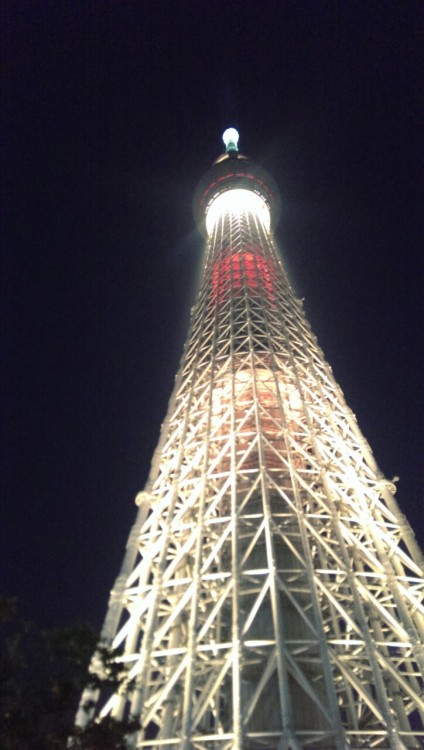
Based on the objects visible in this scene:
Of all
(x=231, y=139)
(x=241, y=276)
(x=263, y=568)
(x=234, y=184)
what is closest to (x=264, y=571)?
(x=263, y=568)

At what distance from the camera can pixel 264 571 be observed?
15.4 metres

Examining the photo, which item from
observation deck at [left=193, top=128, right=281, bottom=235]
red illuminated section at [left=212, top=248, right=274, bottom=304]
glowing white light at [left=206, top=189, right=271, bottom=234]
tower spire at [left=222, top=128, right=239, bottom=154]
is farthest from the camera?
tower spire at [left=222, top=128, right=239, bottom=154]

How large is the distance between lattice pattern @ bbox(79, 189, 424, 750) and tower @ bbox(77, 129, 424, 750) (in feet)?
0.22

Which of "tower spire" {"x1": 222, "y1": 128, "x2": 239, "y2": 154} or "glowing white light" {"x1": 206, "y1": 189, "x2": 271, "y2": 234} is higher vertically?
"tower spire" {"x1": 222, "y1": 128, "x2": 239, "y2": 154}

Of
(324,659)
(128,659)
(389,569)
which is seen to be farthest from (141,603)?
(389,569)

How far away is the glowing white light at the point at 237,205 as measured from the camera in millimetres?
44938

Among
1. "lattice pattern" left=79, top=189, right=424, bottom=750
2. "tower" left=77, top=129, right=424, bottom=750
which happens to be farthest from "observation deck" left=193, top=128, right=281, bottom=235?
"lattice pattern" left=79, top=189, right=424, bottom=750

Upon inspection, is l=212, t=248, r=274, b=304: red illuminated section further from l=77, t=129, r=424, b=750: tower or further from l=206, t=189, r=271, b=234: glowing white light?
l=206, t=189, r=271, b=234: glowing white light

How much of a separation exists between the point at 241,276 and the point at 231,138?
2828 cm

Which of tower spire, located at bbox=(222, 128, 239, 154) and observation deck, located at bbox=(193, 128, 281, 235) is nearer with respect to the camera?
observation deck, located at bbox=(193, 128, 281, 235)

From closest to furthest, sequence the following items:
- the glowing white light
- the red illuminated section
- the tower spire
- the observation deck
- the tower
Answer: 1. the tower
2. the red illuminated section
3. the glowing white light
4. the observation deck
5. the tower spire

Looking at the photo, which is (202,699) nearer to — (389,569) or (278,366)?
(389,569)

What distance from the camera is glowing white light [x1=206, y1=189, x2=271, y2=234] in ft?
147

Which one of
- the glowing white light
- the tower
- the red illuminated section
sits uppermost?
the glowing white light
